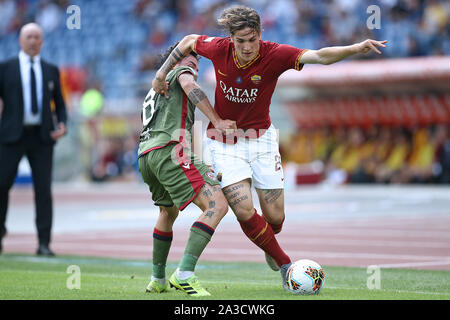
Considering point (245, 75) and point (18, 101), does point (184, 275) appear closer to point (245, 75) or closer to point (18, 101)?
point (245, 75)

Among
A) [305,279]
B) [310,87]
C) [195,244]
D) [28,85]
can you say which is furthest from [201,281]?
[310,87]

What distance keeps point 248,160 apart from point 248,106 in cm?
48

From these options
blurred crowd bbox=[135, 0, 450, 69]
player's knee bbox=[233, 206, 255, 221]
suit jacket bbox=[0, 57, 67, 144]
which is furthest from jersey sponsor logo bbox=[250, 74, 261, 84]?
blurred crowd bbox=[135, 0, 450, 69]

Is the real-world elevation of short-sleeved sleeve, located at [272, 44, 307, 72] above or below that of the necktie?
above

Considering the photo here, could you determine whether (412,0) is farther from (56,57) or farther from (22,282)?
(22,282)

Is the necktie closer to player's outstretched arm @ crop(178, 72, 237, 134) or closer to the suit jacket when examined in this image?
the suit jacket

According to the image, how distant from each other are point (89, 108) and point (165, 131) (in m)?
26.4

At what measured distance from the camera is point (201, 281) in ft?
25.2

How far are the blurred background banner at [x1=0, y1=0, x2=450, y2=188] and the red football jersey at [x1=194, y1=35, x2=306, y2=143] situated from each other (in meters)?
14.5

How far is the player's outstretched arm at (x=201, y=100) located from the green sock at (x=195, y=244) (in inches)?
37.0

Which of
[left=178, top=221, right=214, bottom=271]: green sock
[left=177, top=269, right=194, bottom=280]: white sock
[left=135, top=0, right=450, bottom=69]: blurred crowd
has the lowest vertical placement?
[left=177, top=269, right=194, bottom=280]: white sock

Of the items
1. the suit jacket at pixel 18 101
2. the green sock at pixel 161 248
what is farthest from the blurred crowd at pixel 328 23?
the green sock at pixel 161 248

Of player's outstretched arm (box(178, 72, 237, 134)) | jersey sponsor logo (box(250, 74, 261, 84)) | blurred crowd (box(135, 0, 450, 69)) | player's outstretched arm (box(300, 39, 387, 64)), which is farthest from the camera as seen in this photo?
blurred crowd (box(135, 0, 450, 69))

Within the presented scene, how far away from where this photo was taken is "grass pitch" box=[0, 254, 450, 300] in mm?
6441
